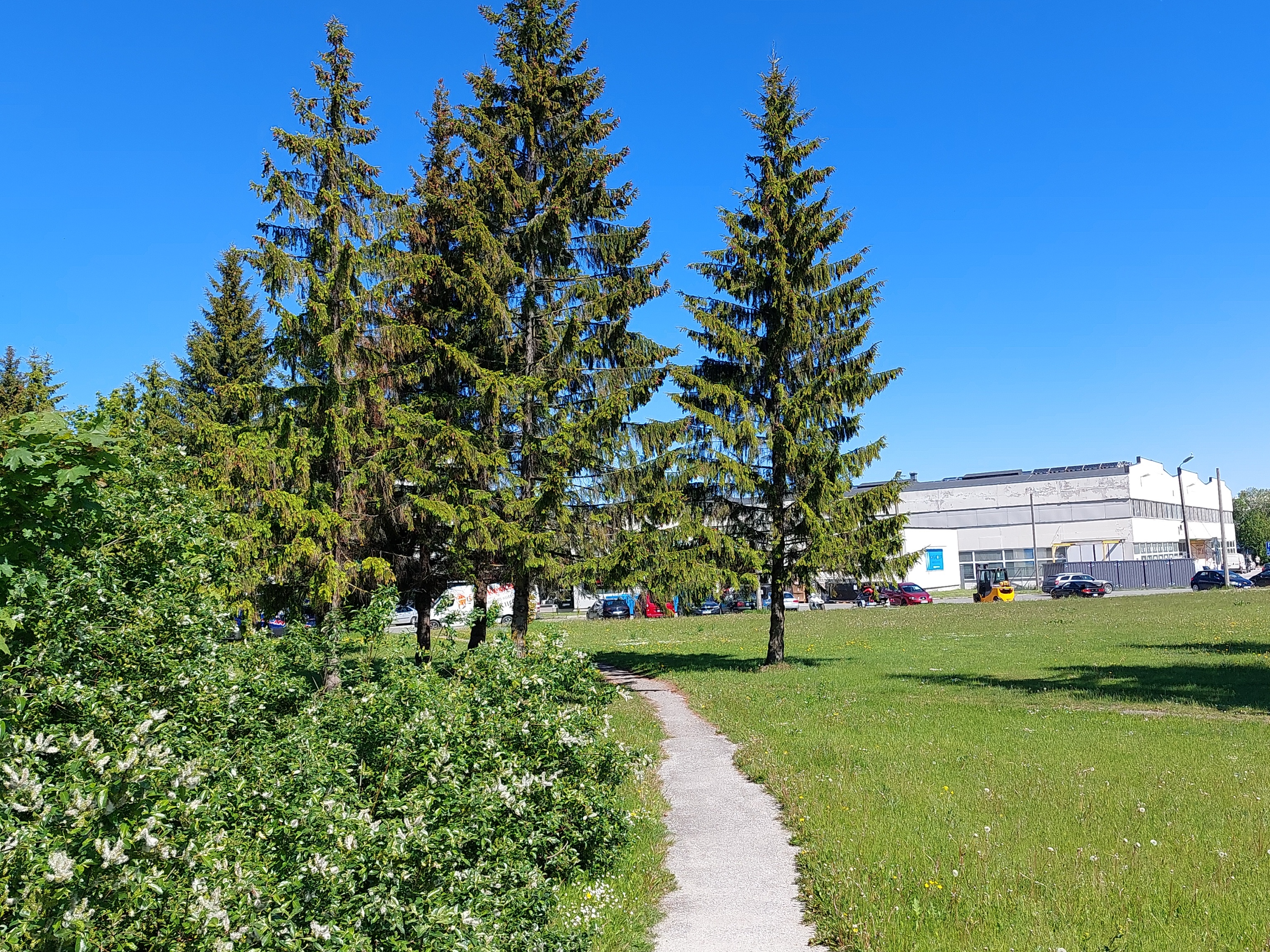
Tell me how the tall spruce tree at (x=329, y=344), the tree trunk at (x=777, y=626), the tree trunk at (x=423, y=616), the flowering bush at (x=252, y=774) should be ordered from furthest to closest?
the tree trunk at (x=777, y=626) → the tree trunk at (x=423, y=616) → the tall spruce tree at (x=329, y=344) → the flowering bush at (x=252, y=774)

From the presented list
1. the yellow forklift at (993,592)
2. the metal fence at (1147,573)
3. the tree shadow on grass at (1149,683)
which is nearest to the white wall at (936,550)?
the metal fence at (1147,573)

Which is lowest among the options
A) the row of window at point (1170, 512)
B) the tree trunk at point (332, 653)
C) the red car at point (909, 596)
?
the red car at point (909, 596)

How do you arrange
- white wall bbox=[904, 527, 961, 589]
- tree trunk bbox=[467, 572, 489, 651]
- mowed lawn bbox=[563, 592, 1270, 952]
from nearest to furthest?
mowed lawn bbox=[563, 592, 1270, 952] → tree trunk bbox=[467, 572, 489, 651] → white wall bbox=[904, 527, 961, 589]

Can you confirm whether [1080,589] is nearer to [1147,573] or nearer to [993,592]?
[993,592]

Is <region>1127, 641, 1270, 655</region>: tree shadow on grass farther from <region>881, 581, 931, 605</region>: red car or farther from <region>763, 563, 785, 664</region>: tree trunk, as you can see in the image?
<region>881, 581, 931, 605</region>: red car

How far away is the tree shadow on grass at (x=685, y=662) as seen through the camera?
892 inches

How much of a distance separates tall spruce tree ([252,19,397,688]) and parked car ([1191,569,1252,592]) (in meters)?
59.3

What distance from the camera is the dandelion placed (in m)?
2.99

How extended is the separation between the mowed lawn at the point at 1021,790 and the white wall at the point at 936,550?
5196 cm

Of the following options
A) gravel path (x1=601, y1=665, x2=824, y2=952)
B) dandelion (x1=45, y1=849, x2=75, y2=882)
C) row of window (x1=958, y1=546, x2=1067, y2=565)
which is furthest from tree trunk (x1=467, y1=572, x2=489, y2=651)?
row of window (x1=958, y1=546, x2=1067, y2=565)

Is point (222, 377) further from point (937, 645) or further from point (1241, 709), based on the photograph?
point (1241, 709)

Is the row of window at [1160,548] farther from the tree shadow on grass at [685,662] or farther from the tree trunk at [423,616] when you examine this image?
the tree trunk at [423,616]

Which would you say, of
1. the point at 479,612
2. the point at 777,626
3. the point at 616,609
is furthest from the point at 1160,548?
the point at 479,612

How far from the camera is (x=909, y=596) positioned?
182 feet
